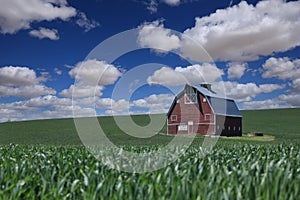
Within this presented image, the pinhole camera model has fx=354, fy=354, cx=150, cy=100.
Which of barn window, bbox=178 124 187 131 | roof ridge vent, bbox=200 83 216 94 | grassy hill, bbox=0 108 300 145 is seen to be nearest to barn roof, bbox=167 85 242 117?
roof ridge vent, bbox=200 83 216 94

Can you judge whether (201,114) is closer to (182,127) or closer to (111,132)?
(182,127)

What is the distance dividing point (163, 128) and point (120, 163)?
58001 millimetres

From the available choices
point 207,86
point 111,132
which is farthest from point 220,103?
point 111,132

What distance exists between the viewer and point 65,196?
4191mm

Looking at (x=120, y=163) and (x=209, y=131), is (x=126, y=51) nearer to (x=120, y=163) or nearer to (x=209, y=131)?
(x=120, y=163)

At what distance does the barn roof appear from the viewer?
174 feet

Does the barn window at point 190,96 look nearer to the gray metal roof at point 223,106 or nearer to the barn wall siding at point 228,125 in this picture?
the gray metal roof at point 223,106

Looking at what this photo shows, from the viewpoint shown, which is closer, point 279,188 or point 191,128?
point 279,188

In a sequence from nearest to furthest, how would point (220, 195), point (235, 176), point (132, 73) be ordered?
point (220, 195), point (235, 176), point (132, 73)

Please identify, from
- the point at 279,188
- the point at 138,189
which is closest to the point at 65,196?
the point at 138,189

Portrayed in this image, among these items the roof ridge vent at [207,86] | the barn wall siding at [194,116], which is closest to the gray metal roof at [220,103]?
the barn wall siding at [194,116]

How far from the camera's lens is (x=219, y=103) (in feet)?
184

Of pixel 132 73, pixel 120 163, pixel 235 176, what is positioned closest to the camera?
pixel 235 176

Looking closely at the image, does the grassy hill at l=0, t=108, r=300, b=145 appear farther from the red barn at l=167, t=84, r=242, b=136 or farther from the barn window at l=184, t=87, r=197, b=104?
the barn window at l=184, t=87, r=197, b=104
